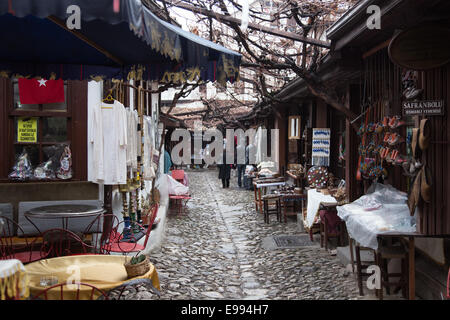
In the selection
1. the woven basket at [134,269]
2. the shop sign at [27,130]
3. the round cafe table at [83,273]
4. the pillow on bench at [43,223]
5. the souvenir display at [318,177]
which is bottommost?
the round cafe table at [83,273]

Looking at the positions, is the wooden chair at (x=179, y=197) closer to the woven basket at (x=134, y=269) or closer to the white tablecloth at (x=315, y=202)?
the white tablecloth at (x=315, y=202)

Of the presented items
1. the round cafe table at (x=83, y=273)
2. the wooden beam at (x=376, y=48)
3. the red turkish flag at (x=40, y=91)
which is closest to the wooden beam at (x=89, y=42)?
the red turkish flag at (x=40, y=91)

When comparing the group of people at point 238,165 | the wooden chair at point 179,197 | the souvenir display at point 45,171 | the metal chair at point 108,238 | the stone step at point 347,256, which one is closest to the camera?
the metal chair at point 108,238

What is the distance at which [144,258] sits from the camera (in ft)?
13.5

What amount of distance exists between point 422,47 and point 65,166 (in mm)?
5335

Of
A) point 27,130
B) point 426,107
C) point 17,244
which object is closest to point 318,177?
point 426,107

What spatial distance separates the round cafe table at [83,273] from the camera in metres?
3.53

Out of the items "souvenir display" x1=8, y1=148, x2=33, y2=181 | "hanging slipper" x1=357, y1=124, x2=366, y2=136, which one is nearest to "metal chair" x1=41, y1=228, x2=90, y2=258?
"souvenir display" x1=8, y1=148, x2=33, y2=181

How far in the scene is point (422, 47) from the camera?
15.4ft

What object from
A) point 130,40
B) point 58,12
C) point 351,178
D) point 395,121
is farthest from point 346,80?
point 58,12

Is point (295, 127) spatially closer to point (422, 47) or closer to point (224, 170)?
point (224, 170)

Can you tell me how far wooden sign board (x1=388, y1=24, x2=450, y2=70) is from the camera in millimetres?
4539

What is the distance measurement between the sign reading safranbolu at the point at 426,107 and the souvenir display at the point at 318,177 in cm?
579

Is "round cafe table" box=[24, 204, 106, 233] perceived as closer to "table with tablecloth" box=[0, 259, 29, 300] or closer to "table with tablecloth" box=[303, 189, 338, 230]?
"table with tablecloth" box=[0, 259, 29, 300]
